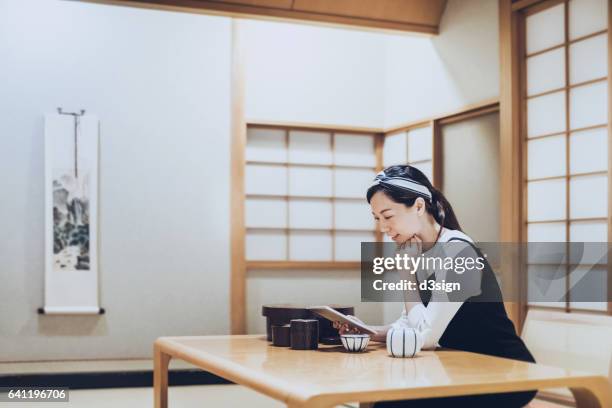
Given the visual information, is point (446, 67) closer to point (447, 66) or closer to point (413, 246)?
point (447, 66)

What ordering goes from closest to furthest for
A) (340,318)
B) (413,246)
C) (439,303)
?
(439,303) < (340,318) < (413,246)

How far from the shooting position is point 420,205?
87.7 inches

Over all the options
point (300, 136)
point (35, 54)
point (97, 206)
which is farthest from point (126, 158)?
point (300, 136)

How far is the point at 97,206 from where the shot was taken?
18.2 ft

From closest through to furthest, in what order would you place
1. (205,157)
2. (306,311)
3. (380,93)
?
(306,311)
(205,157)
(380,93)

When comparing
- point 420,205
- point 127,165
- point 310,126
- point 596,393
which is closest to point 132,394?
point 127,165

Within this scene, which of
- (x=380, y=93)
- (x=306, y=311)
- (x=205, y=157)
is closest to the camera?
(x=306, y=311)

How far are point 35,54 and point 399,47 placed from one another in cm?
284

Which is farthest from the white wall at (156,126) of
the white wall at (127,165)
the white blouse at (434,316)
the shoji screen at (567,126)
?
the white blouse at (434,316)

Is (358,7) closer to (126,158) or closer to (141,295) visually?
(126,158)

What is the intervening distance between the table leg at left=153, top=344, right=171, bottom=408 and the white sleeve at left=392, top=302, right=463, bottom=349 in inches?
34.8

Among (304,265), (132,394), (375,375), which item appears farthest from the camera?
(304,265)

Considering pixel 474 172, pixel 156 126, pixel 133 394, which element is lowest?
pixel 133 394

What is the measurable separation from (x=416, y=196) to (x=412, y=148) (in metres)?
3.84
